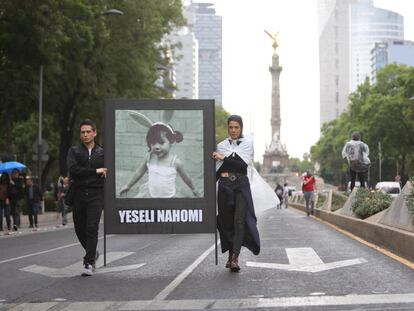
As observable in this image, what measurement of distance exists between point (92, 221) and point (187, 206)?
1219mm

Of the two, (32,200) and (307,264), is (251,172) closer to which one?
(307,264)

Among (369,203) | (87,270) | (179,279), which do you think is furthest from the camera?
(369,203)

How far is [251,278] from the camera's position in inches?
327

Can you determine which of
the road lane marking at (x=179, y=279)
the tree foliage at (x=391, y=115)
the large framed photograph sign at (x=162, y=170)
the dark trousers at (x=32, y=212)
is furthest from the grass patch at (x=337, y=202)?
the tree foliage at (x=391, y=115)

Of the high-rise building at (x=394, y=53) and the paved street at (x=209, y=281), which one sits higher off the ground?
the high-rise building at (x=394, y=53)

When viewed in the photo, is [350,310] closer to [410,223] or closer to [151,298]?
[151,298]

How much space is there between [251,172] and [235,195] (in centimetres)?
78

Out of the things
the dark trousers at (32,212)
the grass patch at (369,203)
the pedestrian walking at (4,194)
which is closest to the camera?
the grass patch at (369,203)

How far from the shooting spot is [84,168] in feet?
29.9

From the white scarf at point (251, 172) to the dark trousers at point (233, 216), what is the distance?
39 cm

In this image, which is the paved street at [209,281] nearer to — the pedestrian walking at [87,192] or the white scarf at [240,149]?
the pedestrian walking at [87,192]

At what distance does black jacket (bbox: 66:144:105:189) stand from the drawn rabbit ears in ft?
2.26

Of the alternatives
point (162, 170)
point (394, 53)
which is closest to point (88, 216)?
point (162, 170)

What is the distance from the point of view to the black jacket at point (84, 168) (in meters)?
9.08
